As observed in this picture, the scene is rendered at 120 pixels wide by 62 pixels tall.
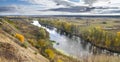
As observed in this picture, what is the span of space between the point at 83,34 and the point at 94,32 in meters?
2.38

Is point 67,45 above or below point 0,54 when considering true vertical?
below

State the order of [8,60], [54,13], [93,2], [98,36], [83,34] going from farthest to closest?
[93,2] → [54,13] → [83,34] → [98,36] → [8,60]

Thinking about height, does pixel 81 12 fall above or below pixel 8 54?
below

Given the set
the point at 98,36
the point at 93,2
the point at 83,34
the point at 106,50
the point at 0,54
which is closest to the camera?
the point at 0,54

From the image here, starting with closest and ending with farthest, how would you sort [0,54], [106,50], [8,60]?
1. [8,60]
2. [0,54]
3. [106,50]

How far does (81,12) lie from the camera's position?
312 ft

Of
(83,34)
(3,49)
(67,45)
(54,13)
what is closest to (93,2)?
(54,13)

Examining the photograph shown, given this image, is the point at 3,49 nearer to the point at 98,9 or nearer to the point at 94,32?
the point at 94,32

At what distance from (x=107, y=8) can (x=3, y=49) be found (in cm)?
9202

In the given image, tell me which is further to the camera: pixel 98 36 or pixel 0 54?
pixel 98 36

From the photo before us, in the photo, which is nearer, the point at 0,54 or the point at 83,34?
the point at 0,54

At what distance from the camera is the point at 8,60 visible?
714 cm

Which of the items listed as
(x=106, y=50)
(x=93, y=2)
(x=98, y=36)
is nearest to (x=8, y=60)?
(x=106, y=50)

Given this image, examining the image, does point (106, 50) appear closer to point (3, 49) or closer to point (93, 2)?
point (3, 49)
